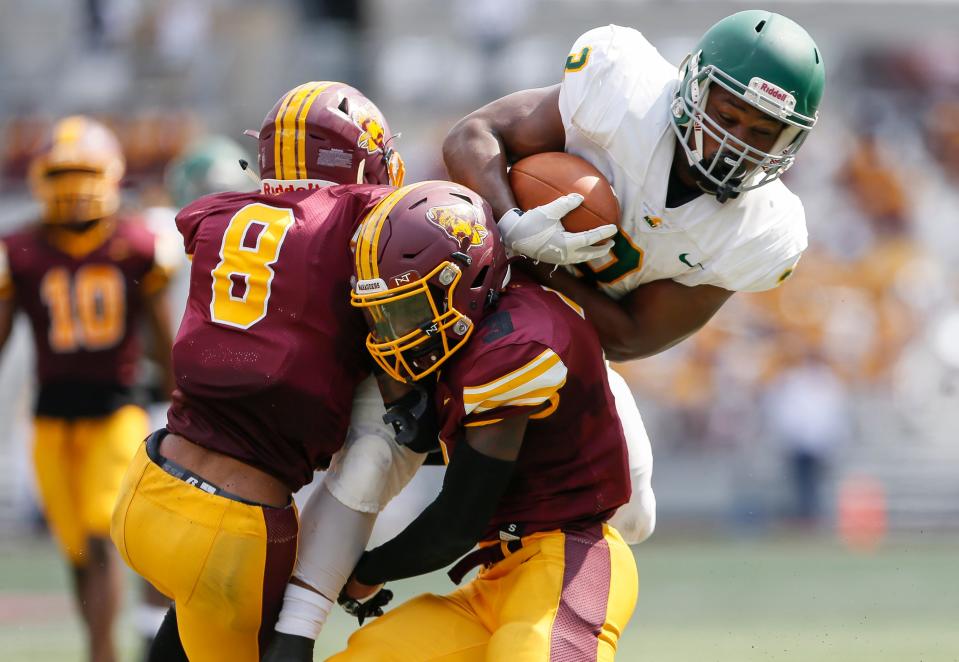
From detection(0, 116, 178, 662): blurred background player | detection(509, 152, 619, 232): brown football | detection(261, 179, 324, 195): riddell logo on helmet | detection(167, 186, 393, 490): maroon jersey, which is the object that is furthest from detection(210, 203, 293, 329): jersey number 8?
detection(0, 116, 178, 662): blurred background player

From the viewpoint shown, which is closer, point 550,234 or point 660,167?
point 550,234

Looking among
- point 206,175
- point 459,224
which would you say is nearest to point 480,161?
point 459,224

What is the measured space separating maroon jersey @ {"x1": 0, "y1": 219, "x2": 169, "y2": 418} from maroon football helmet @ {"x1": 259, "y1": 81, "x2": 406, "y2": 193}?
244cm

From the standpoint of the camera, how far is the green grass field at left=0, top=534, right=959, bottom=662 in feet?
19.0

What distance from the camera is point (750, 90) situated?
121 inches

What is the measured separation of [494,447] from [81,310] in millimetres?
3158

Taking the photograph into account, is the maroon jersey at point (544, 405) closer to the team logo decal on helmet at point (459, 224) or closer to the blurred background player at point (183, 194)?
the team logo decal on helmet at point (459, 224)

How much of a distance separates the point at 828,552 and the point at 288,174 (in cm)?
779

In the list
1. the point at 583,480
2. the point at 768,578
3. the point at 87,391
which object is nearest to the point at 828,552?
the point at 768,578

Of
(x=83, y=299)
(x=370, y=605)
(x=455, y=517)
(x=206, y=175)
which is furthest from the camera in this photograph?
(x=206, y=175)

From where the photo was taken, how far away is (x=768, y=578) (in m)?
8.56

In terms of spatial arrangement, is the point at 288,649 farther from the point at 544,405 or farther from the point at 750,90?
the point at 750,90

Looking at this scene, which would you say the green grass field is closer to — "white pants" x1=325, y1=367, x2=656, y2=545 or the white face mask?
"white pants" x1=325, y1=367, x2=656, y2=545

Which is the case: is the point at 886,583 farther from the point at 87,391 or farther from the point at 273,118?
the point at 273,118
